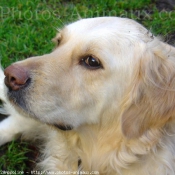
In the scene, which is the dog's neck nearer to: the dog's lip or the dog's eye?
the dog's lip

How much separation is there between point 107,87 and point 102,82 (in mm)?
45

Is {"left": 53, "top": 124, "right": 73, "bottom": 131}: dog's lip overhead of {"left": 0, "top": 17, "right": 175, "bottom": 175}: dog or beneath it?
beneath

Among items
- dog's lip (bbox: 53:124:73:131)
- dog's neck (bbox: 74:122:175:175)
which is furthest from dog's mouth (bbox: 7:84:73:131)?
dog's neck (bbox: 74:122:175:175)

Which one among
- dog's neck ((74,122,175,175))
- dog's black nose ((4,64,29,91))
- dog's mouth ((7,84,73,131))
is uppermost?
dog's black nose ((4,64,29,91))

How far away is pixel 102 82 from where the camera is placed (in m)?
2.29

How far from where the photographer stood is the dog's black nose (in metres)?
2.21

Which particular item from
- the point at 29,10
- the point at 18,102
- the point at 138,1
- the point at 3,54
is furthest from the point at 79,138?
the point at 138,1

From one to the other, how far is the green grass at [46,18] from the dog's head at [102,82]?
5.50 ft

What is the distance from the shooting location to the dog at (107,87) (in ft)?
7.49

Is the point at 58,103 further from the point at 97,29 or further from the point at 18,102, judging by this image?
the point at 97,29

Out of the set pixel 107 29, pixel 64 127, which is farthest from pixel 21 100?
pixel 107 29

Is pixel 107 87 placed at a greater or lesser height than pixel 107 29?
lesser

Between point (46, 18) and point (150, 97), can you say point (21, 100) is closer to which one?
point (150, 97)

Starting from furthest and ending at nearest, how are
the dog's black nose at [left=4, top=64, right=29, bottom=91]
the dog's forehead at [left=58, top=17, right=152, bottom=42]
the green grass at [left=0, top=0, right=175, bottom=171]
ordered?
the green grass at [left=0, top=0, right=175, bottom=171], the dog's forehead at [left=58, top=17, right=152, bottom=42], the dog's black nose at [left=4, top=64, right=29, bottom=91]
